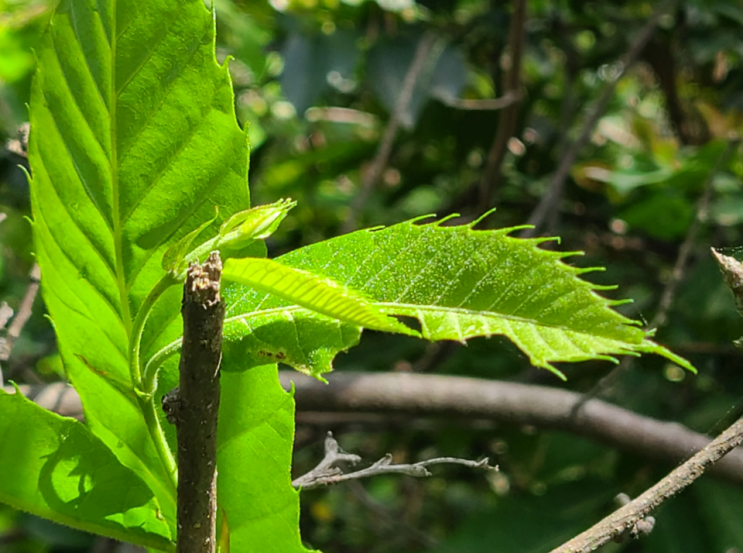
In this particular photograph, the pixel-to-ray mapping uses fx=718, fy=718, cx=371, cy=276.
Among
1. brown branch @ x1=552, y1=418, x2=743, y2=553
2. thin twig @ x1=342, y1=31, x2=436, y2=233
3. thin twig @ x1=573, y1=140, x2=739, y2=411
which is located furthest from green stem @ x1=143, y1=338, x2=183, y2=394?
thin twig @ x1=342, y1=31, x2=436, y2=233

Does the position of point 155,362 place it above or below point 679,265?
below

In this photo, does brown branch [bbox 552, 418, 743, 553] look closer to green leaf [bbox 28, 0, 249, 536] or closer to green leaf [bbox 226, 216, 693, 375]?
green leaf [bbox 226, 216, 693, 375]

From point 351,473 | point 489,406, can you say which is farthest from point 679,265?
point 351,473

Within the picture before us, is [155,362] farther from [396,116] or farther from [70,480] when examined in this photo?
[396,116]

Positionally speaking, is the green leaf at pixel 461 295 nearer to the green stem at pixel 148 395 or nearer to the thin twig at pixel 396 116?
the green stem at pixel 148 395

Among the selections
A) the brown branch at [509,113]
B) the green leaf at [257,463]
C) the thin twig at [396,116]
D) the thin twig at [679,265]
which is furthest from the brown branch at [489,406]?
the green leaf at [257,463]

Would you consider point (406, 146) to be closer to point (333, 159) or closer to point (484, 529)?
point (333, 159)
